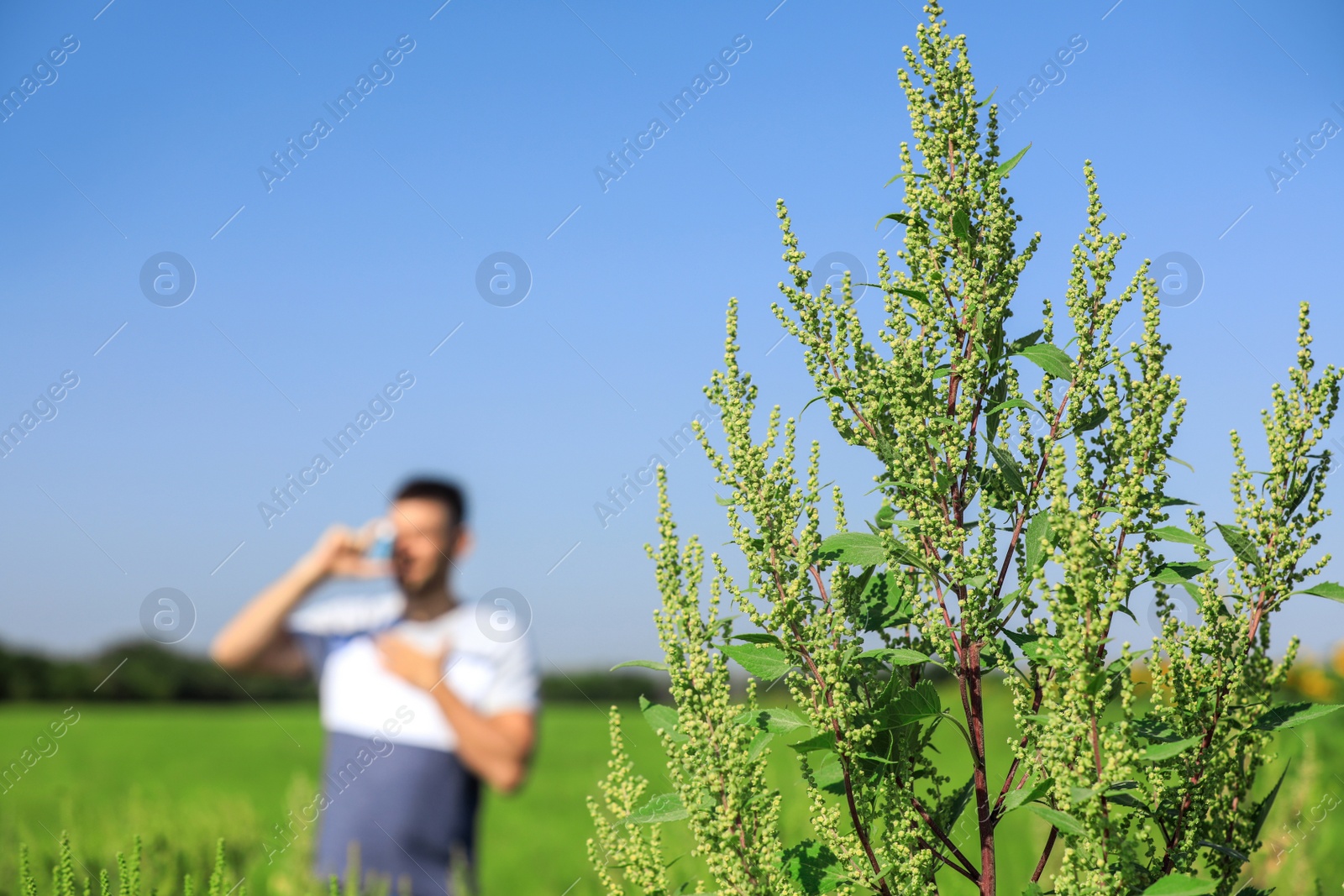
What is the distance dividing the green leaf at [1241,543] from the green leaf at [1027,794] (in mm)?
858

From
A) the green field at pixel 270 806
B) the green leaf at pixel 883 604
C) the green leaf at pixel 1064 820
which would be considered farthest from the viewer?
the green field at pixel 270 806

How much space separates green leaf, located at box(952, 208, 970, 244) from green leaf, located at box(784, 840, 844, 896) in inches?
72.1

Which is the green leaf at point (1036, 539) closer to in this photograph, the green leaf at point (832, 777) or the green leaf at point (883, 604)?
the green leaf at point (883, 604)

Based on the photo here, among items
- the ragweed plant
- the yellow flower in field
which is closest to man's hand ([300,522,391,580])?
the ragweed plant

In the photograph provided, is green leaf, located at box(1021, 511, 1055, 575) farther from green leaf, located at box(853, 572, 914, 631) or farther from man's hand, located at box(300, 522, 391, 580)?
man's hand, located at box(300, 522, 391, 580)

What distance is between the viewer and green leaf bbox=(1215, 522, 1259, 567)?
2.27m

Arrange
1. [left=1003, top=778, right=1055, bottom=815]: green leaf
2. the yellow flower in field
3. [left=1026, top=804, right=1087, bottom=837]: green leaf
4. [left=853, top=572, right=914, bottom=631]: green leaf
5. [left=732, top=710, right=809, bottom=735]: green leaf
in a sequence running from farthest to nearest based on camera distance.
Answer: the yellow flower in field, [left=853, top=572, right=914, bottom=631]: green leaf, [left=732, top=710, right=809, bottom=735]: green leaf, [left=1003, top=778, right=1055, bottom=815]: green leaf, [left=1026, top=804, right=1087, bottom=837]: green leaf

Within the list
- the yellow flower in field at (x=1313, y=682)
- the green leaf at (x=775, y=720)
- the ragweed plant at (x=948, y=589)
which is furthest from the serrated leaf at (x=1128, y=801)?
the yellow flower in field at (x=1313, y=682)

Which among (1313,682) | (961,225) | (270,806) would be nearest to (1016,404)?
(961,225)

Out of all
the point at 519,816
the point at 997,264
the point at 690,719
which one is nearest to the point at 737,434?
the point at 690,719

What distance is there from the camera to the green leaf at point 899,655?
2.12 metres

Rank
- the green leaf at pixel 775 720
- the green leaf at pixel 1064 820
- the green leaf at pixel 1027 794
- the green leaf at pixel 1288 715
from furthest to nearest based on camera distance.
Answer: the green leaf at pixel 775 720, the green leaf at pixel 1288 715, the green leaf at pixel 1027 794, the green leaf at pixel 1064 820

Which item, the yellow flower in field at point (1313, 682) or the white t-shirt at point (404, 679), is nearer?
the white t-shirt at point (404, 679)

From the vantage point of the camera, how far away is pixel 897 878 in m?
2.22
